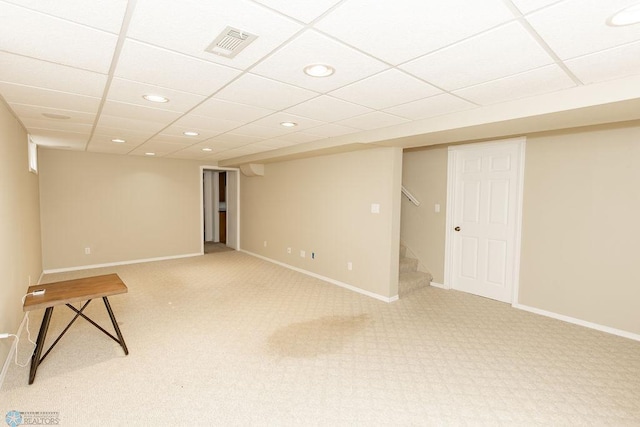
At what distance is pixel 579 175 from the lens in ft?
11.5

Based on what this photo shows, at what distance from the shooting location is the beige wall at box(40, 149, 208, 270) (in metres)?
5.59

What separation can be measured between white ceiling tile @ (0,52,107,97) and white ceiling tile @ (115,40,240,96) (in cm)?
27

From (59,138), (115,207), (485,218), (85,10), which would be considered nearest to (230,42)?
(85,10)

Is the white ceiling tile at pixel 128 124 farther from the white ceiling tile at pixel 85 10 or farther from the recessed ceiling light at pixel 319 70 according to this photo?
the recessed ceiling light at pixel 319 70

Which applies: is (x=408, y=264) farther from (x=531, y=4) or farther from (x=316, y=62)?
(x=531, y=4)

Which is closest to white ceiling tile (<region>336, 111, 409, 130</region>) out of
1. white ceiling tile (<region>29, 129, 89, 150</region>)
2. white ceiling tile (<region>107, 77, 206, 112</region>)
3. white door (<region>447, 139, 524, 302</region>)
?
white ceiling tile (<region>107, 77, 206, 112</region>)

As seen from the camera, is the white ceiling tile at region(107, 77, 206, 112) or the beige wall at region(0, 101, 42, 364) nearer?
the white ceiling tile at region(107, 77, 206, 112)

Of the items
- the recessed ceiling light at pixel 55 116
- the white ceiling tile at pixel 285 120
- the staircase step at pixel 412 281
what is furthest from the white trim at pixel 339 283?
the recessed ceiling light at pixel 55 116

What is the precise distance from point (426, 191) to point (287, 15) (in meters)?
4.14

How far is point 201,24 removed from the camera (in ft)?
4.77

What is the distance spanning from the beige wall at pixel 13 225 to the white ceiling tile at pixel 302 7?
9.01 ft

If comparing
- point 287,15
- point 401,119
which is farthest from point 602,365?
point 287,15

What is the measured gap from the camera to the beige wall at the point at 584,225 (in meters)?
3.21

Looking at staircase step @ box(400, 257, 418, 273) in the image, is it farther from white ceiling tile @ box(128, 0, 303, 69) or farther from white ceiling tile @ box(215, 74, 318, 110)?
white ceiling tile @ box(128, 0, 303, 69)
